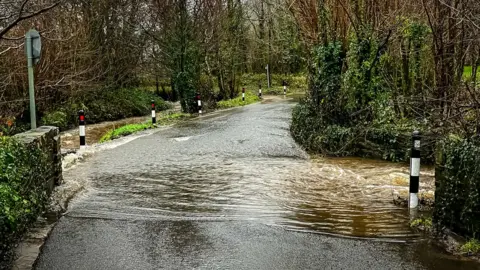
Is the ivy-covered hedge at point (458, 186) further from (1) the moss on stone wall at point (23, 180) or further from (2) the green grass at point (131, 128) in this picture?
(2) the green grass at point (131, 128)

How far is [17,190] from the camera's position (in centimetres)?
554

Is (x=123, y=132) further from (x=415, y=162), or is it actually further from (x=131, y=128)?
(x=415, y=162)

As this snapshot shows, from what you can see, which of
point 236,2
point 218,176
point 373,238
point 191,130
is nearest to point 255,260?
point 373,238

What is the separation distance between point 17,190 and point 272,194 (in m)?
4.07

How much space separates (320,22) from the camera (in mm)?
14617

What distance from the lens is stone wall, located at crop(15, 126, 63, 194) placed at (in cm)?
720

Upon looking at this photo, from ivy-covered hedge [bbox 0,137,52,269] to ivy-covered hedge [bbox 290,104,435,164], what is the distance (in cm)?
688

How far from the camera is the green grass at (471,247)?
17.0 feet

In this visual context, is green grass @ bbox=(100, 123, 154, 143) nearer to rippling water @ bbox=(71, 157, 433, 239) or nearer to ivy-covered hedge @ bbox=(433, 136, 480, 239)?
rippling water @ bbox=(71, 157, 433, 239)

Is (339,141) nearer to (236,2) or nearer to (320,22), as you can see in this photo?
(320,22)

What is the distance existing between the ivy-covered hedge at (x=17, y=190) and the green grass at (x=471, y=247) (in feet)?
14.8

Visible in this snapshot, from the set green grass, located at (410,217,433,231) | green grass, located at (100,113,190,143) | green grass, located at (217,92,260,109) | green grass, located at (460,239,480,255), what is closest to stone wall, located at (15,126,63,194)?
green grass, located at (410,217,433,231)

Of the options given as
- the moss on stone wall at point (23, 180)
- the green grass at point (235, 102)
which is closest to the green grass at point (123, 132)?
the moss on stone wall at point (23, 180)

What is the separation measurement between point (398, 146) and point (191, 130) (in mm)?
8329
